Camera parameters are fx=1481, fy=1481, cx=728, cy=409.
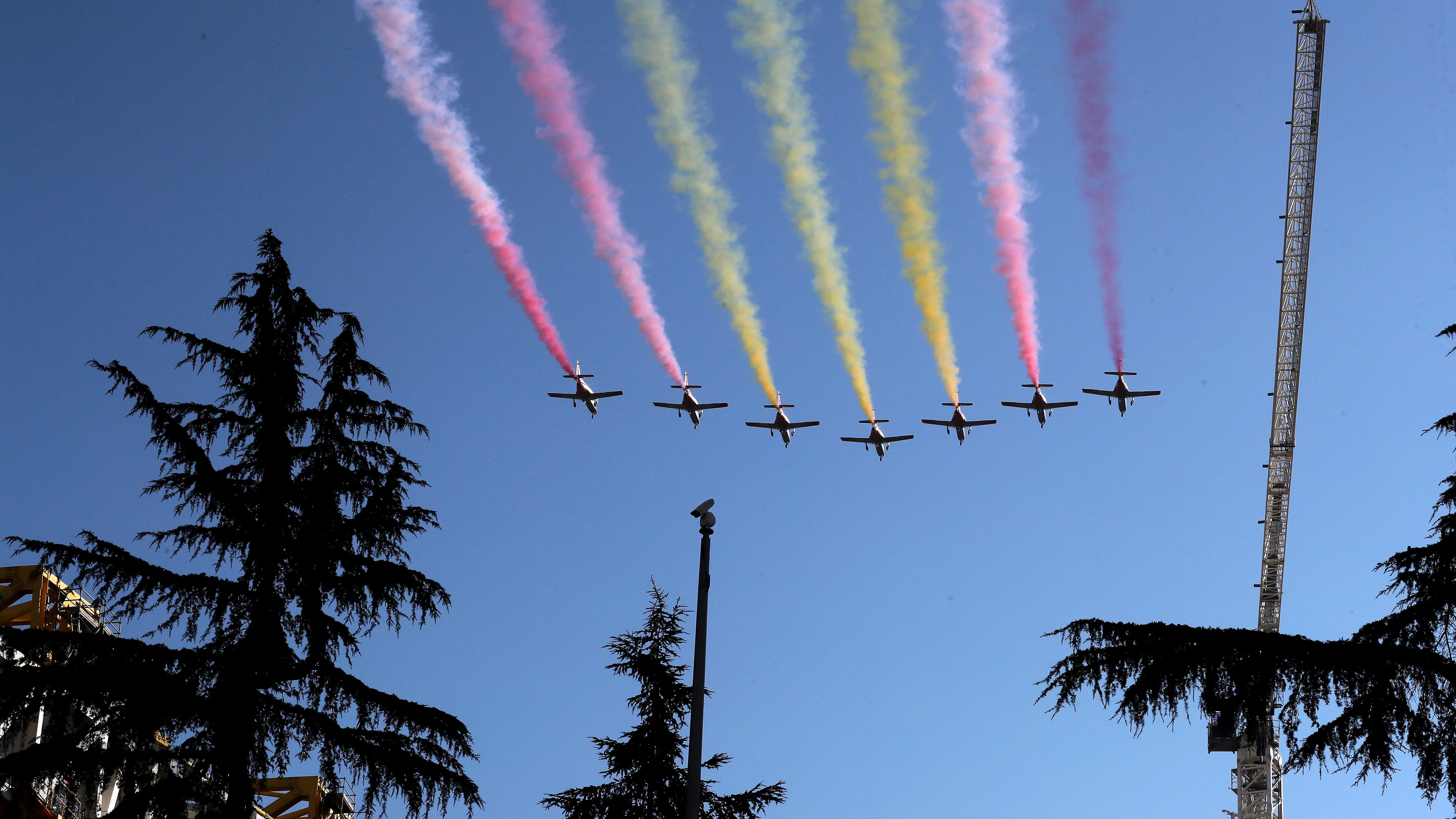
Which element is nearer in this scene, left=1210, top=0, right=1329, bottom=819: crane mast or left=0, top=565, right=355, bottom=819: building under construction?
left=0, top=565, right=355, bottom=819: building under construction

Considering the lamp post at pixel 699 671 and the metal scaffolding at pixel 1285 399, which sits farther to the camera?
the metal scaffolding at pixel 1285 399

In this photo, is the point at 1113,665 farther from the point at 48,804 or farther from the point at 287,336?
the point at 48,804

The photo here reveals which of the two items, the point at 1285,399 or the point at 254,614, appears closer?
the point at 254,614

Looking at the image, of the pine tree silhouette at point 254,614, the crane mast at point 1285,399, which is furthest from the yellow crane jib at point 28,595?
the crane mast at point 1285,399

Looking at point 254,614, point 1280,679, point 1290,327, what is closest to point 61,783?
point 254,614

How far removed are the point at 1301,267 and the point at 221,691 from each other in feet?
291

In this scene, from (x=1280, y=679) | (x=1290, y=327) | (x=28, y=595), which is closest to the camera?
(x=1280, y=679)

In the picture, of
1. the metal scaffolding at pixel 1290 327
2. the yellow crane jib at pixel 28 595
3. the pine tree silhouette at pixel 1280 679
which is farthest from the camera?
the metal scaffolding at pixel 1290 327

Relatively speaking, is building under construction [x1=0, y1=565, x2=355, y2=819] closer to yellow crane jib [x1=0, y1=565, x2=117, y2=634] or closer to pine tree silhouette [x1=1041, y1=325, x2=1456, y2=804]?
yellow crane jib [x1=0, y1=565, x2=117, y2=634]

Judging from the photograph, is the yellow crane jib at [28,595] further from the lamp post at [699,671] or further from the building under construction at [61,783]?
the lamp post at [699,671]

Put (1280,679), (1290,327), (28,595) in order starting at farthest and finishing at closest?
(1290,327) < (28,595) < (1280,679)

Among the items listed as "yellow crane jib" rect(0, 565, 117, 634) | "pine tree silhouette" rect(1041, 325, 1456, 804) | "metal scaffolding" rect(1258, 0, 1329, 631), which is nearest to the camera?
"pine tree silhouette" rect(1041, 325, 1456, 804)

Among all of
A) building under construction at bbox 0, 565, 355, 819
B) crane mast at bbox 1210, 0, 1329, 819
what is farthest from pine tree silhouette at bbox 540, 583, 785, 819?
crane mast at bbox 1210, 0, 1329, 819

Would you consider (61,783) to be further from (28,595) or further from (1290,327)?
(1290,327)
